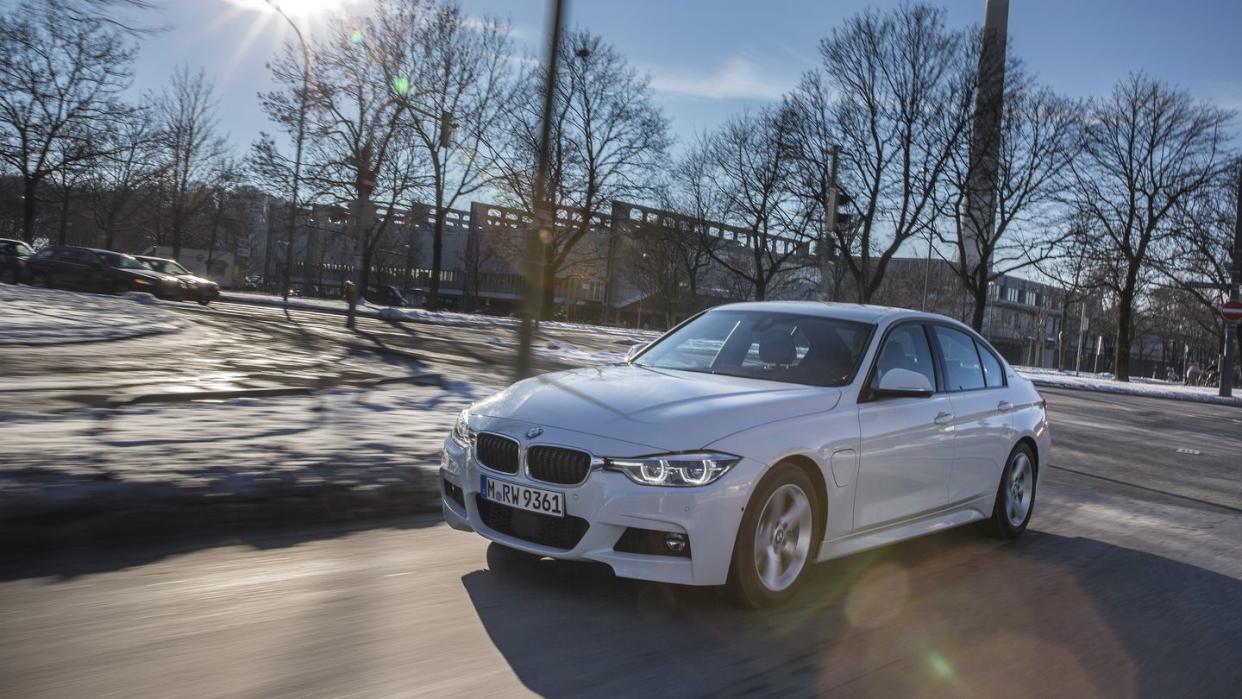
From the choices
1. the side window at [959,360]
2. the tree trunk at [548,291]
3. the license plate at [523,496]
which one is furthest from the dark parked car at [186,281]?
the license plate at [523,496]

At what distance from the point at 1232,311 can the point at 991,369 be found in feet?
91.0

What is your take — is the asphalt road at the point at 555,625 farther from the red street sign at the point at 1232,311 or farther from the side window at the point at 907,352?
the red street sign at the point at 1232,311

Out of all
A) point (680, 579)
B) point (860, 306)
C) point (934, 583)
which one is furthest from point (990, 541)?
point (680, 579)

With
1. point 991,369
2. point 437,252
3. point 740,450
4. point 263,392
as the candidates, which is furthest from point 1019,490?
point 437,252

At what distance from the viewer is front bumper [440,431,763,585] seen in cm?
426

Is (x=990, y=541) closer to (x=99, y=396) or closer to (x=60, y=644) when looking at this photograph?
(x=60, y=644)

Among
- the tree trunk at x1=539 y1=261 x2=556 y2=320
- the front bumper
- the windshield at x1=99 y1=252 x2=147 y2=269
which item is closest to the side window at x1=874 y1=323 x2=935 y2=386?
the front bumper

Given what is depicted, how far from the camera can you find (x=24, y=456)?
244 inches

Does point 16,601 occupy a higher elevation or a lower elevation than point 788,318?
lower

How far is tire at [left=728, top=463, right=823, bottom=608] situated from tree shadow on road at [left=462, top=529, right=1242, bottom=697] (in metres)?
0.12

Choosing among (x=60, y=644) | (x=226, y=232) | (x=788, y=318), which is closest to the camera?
(x=60, y=644)

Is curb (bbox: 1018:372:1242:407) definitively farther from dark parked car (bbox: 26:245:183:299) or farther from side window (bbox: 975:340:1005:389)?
dark parked car (bbox: 26:245:183:299)

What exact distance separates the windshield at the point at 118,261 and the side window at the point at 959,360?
102 feet

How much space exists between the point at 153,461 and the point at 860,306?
457 cm
